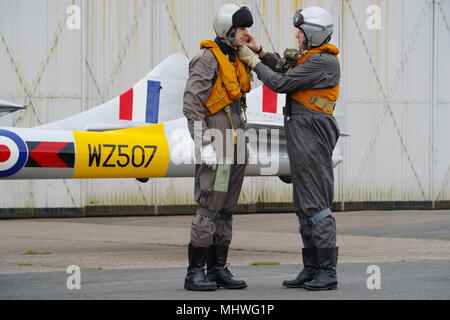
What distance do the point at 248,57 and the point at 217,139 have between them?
0.67 meters

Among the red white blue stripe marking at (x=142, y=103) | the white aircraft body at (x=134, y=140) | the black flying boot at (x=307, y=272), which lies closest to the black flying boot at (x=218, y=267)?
the black flying boot at (x=307, y=272)

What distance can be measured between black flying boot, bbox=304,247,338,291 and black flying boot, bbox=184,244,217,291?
70 cm

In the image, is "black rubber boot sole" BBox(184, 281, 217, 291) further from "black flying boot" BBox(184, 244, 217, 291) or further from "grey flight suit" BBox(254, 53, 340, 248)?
"grey flight suit" BBox(254, 53, 340, 248)

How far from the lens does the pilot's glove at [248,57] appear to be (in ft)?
20.9

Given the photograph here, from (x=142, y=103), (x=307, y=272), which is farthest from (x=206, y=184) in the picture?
(x=142, y=103)

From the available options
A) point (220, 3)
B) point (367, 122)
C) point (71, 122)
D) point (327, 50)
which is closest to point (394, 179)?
point (367, 122)

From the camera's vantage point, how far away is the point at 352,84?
1992 centimetres

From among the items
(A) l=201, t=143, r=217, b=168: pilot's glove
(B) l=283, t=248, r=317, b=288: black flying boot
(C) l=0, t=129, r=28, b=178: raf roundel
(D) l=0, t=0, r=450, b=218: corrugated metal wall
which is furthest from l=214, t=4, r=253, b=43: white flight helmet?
(D) l=0, t=0, r=450, b=218: corrugated metal wall

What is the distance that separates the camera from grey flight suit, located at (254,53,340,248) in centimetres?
622

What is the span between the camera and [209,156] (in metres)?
6.11

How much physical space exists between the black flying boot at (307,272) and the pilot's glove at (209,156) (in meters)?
A: 0.98

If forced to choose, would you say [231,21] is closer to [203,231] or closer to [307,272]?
[203,231]

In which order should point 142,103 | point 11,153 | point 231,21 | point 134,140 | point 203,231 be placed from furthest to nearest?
point 142,103, point 134,140, point 11,153, point 231,21, point 203,231

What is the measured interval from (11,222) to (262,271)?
10.2 metres
